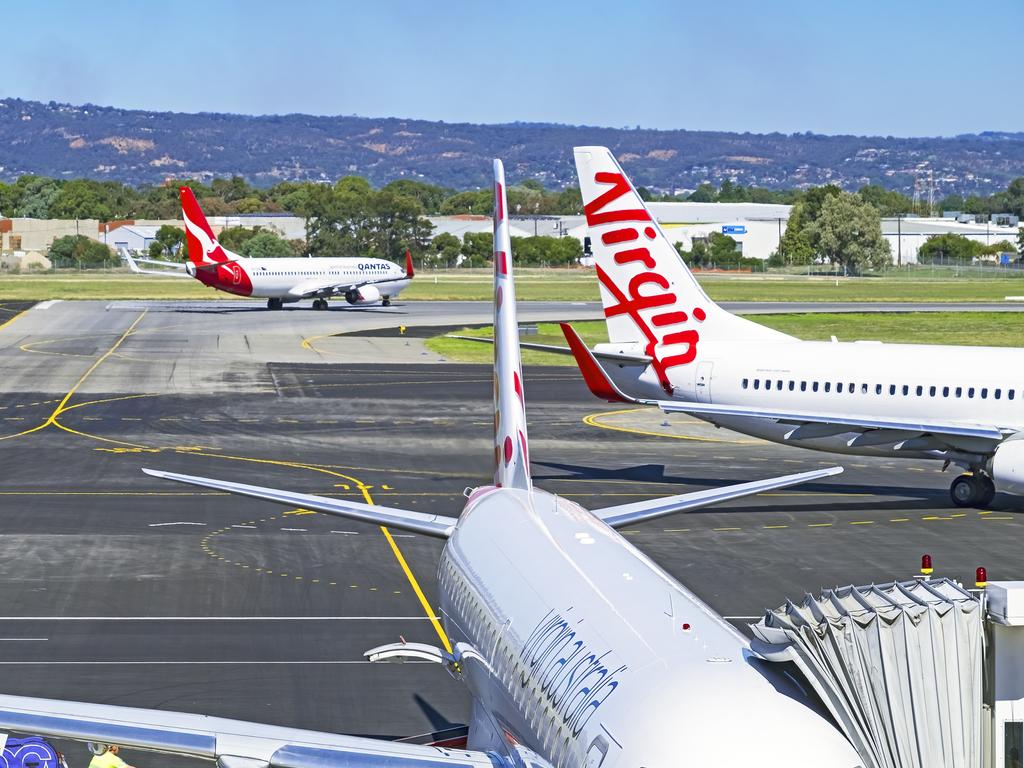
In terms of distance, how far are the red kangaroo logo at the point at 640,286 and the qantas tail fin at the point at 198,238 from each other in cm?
7341

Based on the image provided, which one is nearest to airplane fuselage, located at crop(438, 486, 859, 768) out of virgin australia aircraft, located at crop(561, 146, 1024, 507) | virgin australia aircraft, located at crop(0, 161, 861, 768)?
virgin australia aircraft, located at crop(0, 161, 861, 768)

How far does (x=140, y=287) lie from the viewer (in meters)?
159

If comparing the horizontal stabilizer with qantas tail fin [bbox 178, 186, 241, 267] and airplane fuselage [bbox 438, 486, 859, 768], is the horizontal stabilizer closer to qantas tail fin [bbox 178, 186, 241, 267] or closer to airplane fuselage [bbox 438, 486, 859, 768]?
airplane fuselage [bbox 438, 486, 859, 768]

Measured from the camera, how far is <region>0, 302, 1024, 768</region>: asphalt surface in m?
24.5

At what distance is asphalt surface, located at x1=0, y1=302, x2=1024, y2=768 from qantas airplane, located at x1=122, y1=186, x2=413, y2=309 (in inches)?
1765

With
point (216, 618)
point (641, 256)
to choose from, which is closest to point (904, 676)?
point (216, 618)

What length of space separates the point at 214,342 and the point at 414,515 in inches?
2755

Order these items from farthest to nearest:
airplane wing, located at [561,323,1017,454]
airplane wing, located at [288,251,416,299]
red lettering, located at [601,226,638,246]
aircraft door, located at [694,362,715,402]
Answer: airplane wing, located at [288,251,416,299] < red lettering, located at [601,226,638,246] < aircraft door, located at [694,362,715,402] < airplane wing, located at [561,323,1017,454]

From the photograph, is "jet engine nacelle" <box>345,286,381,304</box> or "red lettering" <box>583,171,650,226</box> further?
"jet engine nacelle" <box>345,286,381,304</box>

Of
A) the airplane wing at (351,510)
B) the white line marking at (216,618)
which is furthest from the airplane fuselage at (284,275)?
the airplane wing at (351,510)

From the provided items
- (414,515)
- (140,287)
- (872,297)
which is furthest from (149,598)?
(140,287)

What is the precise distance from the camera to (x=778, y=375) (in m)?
41.3

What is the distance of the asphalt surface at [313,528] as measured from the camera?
24516 millimetres

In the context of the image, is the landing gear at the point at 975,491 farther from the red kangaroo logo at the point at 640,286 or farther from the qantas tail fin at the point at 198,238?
the qantas tail fin at the point at 198,238
